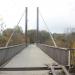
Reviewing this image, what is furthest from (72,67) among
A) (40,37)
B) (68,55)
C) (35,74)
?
(40,37)

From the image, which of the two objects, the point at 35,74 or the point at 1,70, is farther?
the point at 1,70

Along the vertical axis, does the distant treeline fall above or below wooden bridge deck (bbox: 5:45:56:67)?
above

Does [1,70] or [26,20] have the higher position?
[26,20]

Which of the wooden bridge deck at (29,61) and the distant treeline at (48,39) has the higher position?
the distant treeline at (48,39)

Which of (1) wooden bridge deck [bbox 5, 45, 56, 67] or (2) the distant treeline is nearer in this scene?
(1) wooden bridge deck [bbox 5, 45, 56, 67]

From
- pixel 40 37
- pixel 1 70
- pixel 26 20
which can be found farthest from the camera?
pixel 40 37

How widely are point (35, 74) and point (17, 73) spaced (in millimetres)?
783

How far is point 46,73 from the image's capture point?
1101 centimetres

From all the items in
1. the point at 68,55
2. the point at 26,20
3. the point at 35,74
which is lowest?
the point at 35,74

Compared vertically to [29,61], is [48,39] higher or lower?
higher

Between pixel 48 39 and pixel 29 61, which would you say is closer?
pixel 29 61

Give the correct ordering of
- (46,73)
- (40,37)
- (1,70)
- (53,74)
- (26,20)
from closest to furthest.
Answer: (53,74) → (46,73) → (1,70) → (26,20) → (40,37)

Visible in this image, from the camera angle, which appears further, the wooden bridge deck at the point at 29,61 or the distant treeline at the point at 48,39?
the distant treeline at the point at 48,39

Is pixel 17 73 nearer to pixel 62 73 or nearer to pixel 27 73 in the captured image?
pixel 27 73
